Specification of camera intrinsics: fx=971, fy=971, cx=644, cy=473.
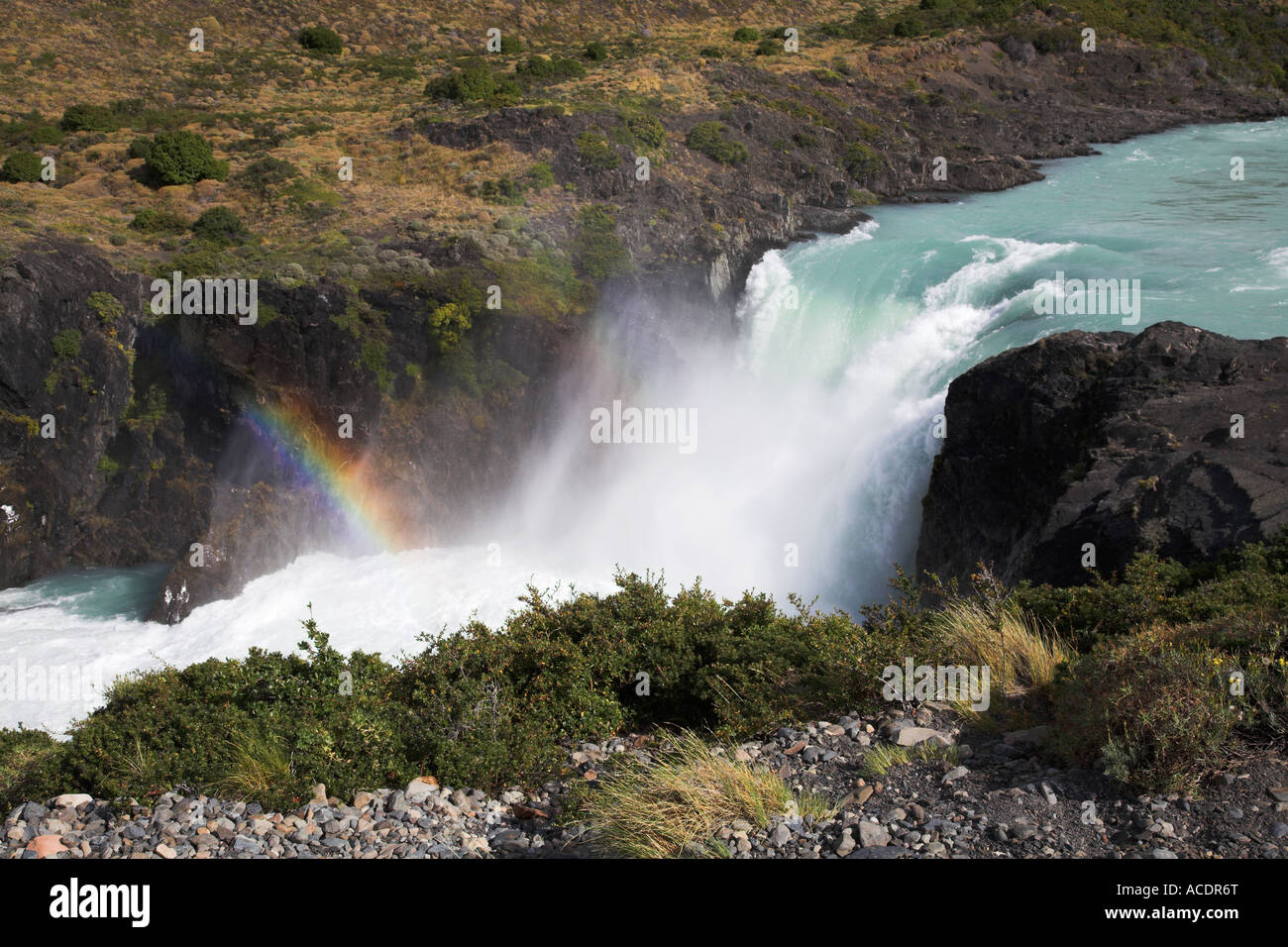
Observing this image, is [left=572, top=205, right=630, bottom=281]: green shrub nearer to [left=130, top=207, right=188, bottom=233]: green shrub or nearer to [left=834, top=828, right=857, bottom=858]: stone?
[left=130, top=207, right=188, bottom=233]: green shrub

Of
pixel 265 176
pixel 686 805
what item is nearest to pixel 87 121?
pixel 265 176

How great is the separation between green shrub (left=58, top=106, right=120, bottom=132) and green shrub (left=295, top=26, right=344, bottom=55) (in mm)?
13314

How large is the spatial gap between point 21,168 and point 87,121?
547 centimetres

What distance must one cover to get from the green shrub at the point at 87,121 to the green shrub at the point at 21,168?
4.54m

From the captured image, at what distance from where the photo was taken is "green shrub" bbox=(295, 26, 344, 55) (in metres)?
48.6

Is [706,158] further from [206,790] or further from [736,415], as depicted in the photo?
[206,790]

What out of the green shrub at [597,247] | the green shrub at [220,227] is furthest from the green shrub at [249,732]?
the green shrub at [220,227]

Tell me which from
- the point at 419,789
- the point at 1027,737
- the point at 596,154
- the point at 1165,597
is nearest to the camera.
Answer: the point at 1027,737

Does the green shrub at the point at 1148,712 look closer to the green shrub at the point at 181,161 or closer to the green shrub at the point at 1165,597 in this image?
the green shrub at the point at 1165,597

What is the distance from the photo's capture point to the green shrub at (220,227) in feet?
100

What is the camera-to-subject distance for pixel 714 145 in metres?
38.4

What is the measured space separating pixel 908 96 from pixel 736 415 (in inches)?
961

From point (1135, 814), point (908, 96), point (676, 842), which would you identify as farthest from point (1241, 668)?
point (908, 96)

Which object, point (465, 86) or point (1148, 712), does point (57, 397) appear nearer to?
point (465, 86)
